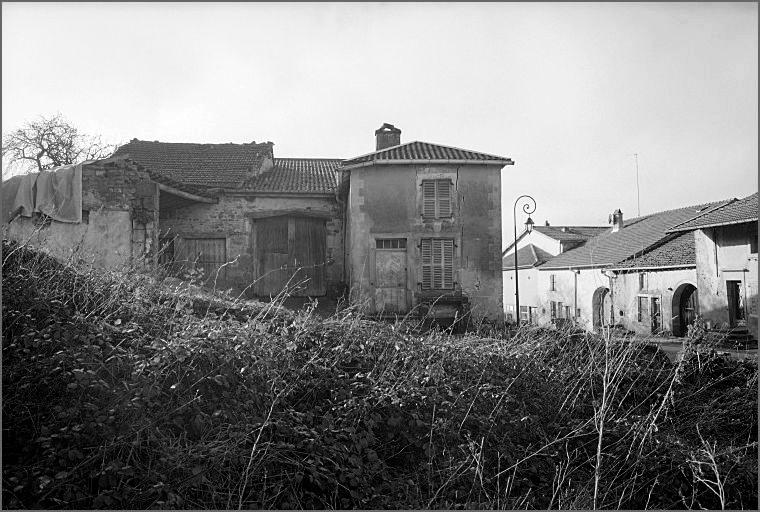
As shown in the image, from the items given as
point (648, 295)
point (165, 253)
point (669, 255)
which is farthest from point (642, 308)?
point (165, 253)

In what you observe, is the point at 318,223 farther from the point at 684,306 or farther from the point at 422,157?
the point at 684,306

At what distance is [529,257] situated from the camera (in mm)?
33688

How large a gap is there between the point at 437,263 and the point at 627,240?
14.9 m

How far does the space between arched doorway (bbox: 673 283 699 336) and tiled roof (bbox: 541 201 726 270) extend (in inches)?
106

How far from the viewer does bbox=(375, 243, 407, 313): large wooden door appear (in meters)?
13.6

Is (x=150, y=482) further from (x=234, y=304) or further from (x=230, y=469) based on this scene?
(x=234, y=304)

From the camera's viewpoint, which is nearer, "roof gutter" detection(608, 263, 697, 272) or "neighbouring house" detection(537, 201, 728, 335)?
"roof gutter" detection(608, 263, 697, 272)

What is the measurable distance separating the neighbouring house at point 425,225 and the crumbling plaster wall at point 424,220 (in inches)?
1.0

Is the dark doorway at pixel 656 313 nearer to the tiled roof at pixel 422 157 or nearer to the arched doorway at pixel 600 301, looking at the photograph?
the arched doorway at pixel 600 301

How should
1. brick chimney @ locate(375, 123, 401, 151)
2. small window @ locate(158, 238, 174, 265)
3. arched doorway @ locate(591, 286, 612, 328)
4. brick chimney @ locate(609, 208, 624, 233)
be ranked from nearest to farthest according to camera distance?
small window @ locate(158, 238, 174, 265), brick chimney @ locate(375, 123, 401, 151), arched doorway @ locate(591, 286, 612, 328), brick chimney @ locate(609, 208, 624, 233)

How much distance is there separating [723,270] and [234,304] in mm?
15401

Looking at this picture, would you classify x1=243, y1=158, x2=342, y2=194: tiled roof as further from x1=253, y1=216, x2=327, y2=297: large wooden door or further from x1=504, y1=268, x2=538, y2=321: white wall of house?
x1=504, y1=268, x2=538, y2=321: white wall of house

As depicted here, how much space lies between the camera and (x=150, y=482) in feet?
14.2

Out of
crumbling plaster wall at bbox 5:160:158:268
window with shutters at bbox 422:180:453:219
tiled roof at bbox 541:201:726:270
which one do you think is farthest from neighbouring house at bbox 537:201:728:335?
crumbling plaster wall at bbox 5:160:158:268
